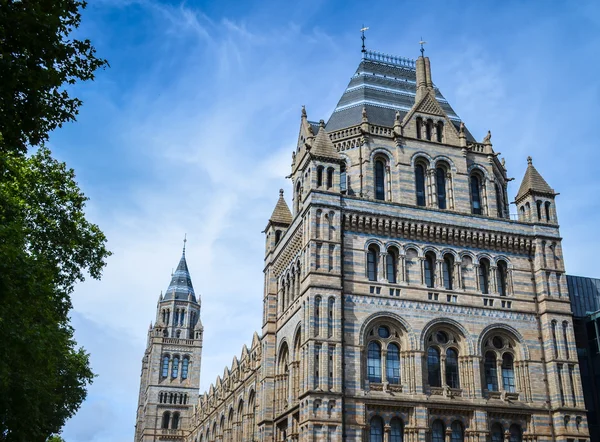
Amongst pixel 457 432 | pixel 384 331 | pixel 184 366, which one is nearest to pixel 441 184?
pixel 384 331

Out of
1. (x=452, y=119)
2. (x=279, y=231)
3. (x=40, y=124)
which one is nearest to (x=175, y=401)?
(x=279, y=231)

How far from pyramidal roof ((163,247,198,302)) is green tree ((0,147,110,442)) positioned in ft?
221

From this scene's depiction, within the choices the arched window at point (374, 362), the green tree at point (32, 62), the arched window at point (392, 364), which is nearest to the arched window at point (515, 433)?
the arched window at point (392, 364)

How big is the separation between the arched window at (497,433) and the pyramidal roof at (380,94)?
19466mm

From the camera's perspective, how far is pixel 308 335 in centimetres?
3575

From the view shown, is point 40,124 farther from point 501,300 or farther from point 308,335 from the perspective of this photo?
point 501,300

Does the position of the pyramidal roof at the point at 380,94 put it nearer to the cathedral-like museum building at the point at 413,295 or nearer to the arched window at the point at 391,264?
the cathedral-like museum building at the point at 413,295

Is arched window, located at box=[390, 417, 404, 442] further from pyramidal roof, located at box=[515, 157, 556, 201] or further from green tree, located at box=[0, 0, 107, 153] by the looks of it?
green tree, located at box=[0, 0, 107, 153]

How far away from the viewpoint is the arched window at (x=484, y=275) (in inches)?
1597

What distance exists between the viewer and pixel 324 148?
135 ft

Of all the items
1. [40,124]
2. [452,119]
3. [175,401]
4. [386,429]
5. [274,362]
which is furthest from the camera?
[175,401]

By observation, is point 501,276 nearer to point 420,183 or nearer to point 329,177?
point 420,183

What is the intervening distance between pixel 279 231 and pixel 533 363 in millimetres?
19146

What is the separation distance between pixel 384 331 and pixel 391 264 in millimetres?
4008
